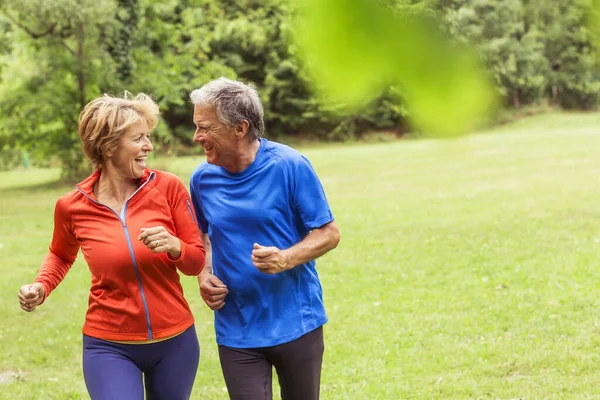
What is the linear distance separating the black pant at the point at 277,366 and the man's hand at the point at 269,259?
302 mm

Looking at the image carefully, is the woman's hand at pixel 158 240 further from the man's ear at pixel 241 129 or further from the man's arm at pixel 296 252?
the man's ear at pixel 241 129

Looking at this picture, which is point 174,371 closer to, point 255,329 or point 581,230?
point 255,329

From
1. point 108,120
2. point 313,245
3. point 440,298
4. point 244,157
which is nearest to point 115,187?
point 108,120

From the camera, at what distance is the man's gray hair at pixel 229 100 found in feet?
8.72

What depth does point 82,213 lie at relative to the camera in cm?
286

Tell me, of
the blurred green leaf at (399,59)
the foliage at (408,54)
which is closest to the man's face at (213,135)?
the foliage at (408,54)

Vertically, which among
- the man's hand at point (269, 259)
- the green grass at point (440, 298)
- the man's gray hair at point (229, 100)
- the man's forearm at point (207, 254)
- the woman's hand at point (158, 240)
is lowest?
the green grass at point (440, 298)

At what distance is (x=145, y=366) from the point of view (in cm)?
284

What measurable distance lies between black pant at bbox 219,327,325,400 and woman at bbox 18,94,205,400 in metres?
0.18

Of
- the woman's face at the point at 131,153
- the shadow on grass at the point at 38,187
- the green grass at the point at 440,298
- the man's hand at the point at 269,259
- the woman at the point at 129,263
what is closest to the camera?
the man's hand at the point at 269,259

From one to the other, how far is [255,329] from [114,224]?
2.04ft

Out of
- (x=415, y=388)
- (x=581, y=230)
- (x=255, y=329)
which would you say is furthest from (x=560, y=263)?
(x=255, y=329)

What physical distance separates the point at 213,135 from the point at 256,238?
374 millimetres

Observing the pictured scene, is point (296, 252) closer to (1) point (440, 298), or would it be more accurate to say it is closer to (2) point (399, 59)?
(2) point (399, 59)
